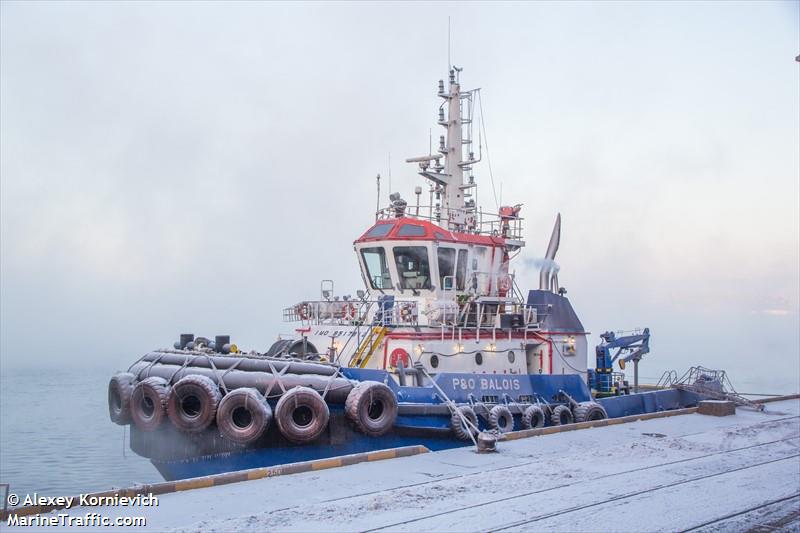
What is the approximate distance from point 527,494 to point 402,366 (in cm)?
556

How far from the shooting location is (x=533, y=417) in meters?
15.9

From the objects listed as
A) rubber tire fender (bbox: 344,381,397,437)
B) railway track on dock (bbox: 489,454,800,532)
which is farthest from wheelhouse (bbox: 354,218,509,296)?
railway track on dock (bbox: 489,454,800,532)

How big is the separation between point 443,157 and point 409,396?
27.1 feet

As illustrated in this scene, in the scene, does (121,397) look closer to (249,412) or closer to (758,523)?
(249,412)

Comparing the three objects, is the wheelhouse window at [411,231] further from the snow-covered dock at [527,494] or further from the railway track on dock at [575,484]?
the railway track on dock at [575,484]

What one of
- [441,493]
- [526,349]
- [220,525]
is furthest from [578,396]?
[220,525]

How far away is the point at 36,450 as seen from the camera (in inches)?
1318

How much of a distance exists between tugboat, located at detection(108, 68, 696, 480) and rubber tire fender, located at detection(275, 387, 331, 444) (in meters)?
0.02

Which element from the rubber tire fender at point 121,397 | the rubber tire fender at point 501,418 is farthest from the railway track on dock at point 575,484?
the rubber tire fender at point 121,397

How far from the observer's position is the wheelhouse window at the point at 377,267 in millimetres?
17672

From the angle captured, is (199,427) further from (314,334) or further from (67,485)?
(67,485)

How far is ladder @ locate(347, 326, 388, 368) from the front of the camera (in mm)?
15492

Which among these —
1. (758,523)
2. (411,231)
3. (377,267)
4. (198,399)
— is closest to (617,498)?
(758,523)

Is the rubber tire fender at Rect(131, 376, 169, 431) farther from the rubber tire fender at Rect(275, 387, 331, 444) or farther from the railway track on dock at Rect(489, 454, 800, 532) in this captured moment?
the railway track on dock at Rect(489, 454, 800, 532)
